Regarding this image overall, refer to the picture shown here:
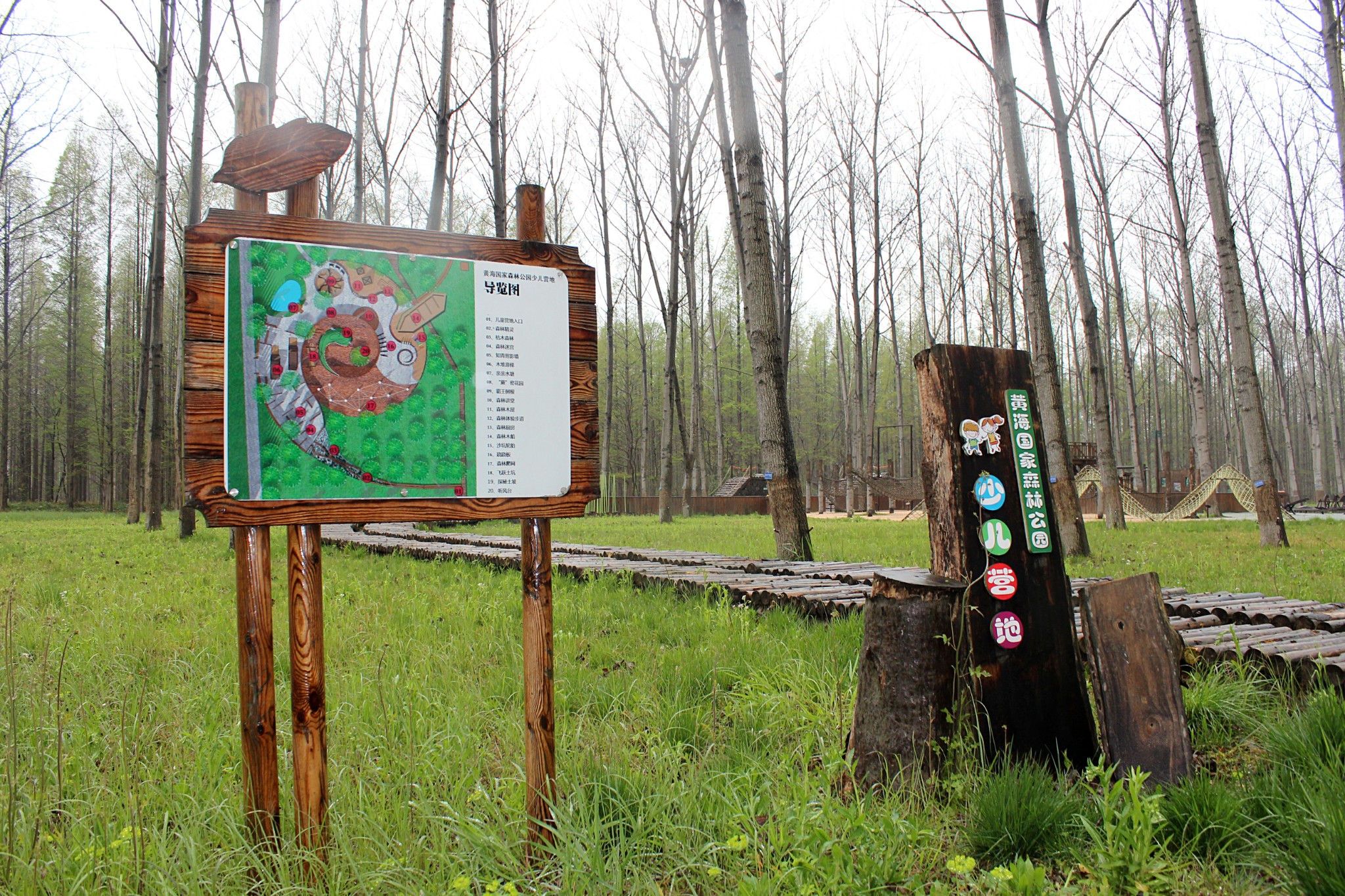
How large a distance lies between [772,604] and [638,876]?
3.12 meters

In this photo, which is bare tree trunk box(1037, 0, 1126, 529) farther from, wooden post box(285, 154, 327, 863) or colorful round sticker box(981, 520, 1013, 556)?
wooden post box(285, 154, 327, 863)

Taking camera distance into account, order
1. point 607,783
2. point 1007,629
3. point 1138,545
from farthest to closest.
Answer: point 1138,545, point 1007,629, point 607,783

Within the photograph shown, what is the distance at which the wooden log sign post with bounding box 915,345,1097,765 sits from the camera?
8.87 ft

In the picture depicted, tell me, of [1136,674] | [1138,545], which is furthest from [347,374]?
[1138,545]

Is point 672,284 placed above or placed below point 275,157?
above

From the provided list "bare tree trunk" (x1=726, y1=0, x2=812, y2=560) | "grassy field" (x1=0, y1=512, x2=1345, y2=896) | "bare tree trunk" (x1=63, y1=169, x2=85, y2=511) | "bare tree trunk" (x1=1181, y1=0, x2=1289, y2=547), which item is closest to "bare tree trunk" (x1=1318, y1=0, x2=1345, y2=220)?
"bare tree trunk" (x1=1181, y1=0, x2=1289, y2=547)

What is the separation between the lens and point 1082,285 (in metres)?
11.9

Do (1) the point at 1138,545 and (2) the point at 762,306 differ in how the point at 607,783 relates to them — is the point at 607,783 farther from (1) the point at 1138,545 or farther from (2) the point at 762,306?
(1) the point at 1138,545

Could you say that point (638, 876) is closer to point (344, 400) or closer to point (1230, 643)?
point (344, 400)

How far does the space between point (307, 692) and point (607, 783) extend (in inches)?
37.6

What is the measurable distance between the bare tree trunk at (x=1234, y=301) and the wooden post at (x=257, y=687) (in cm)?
1121

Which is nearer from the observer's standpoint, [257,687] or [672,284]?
[257,687]

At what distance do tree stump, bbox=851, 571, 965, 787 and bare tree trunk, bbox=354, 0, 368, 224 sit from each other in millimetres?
13598

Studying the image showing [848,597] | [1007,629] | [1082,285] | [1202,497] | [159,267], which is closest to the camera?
[1007,629]
